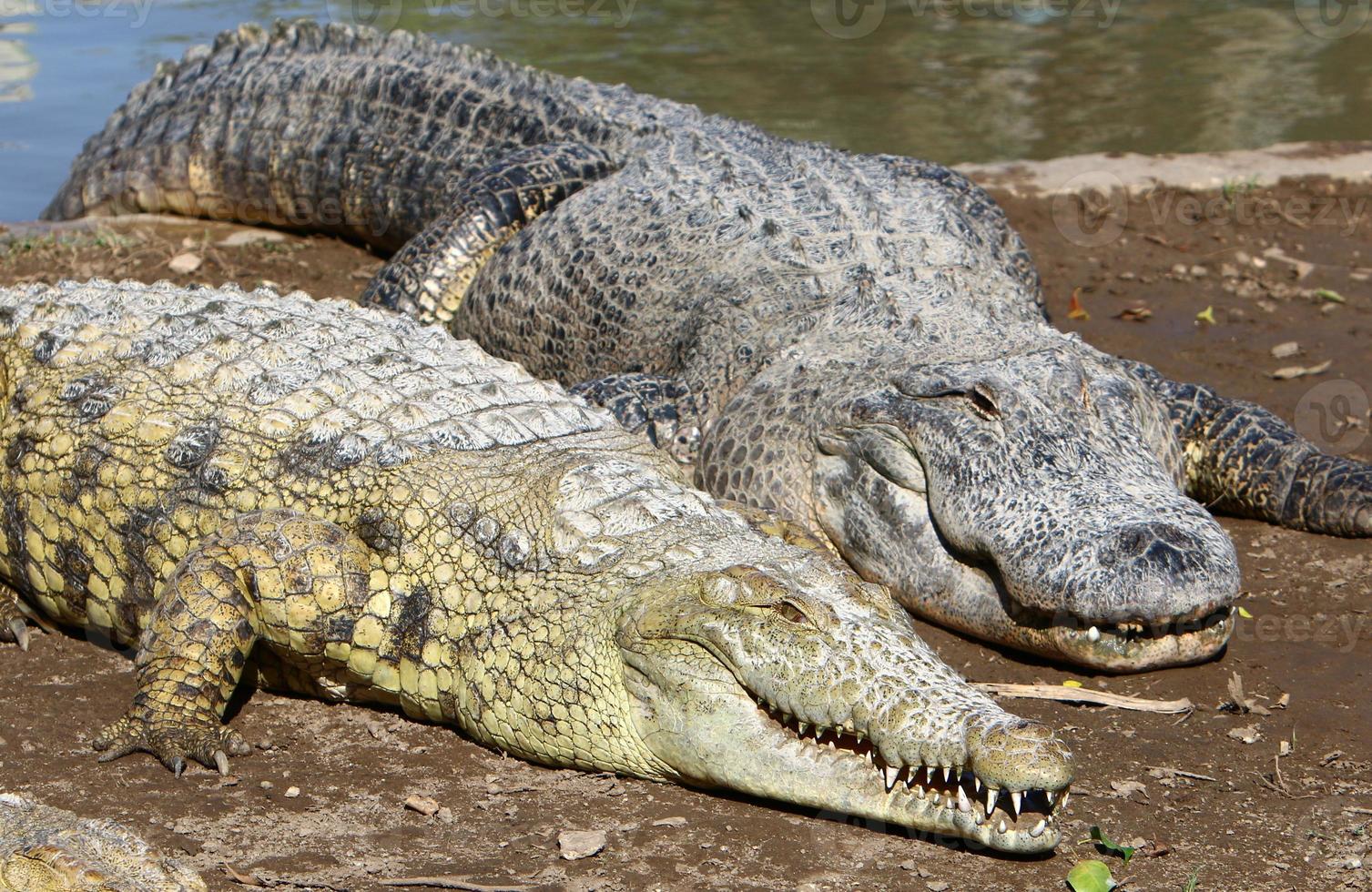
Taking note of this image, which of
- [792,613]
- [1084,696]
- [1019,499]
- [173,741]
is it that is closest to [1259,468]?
[1019,499]

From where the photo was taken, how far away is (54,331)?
4742 mm

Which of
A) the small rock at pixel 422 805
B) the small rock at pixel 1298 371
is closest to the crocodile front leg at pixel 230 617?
the small rock at pixel 422 805

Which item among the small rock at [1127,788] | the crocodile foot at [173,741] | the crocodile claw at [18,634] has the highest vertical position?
the crocodile foot at [173,741]

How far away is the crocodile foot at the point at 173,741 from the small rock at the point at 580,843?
0.92 metres

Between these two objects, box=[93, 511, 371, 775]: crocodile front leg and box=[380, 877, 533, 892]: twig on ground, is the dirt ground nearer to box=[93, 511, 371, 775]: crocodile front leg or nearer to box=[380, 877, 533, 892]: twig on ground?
box=[380, 877, 533, 892]: twig on ground

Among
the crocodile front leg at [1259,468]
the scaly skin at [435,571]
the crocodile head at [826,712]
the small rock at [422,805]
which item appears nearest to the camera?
the crocodile head at [826,712]

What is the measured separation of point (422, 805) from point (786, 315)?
2.66 meters

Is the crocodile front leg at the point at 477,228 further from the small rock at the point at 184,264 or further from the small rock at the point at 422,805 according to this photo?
the small rock at the point at 422,805

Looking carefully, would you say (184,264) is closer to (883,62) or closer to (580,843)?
(580,843)

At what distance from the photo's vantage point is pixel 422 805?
12.1ft

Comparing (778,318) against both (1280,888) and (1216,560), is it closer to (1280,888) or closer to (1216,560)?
(1216,560)

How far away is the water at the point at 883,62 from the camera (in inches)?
480

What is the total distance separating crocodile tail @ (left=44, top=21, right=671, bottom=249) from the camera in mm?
7945

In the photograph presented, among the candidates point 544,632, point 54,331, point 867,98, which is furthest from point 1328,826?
point 867,98
